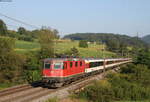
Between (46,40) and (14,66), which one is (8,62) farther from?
(46,40)

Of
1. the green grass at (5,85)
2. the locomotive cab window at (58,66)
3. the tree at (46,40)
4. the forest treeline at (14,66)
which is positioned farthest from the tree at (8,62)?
the tree at (46,40)

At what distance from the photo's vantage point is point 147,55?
39625 mm

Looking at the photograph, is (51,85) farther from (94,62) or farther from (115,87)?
(94,62)

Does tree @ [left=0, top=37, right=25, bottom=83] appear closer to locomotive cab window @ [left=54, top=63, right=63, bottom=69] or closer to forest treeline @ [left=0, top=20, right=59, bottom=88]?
forest treeline @ [left=0, top=20, right=59, bottom=88]

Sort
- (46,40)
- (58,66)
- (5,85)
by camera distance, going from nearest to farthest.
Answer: (58,66) < (5,85) < (46,40)

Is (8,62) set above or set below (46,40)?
below

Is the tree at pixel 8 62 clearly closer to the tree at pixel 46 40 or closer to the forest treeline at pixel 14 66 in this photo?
the forest treeline at pixel 14 66

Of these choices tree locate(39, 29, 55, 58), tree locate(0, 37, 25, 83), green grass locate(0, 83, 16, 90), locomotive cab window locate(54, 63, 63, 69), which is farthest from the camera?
tree locate(39, 29, 55, 58)

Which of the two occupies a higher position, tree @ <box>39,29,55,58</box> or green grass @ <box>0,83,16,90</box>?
tree @ <box>39,29,55,58</box>

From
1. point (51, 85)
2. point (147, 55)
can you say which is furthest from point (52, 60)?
point (147, 55)

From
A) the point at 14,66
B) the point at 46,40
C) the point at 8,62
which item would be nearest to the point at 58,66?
the point at 14,66

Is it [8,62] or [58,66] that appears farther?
[8,62]

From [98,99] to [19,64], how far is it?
12309 millimetres

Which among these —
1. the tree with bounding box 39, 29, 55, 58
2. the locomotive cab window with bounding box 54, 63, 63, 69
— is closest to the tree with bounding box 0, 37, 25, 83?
the locomotive cab window with bounding box 54, 63, 63, 69
